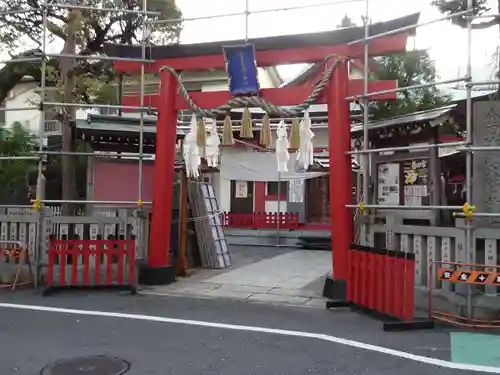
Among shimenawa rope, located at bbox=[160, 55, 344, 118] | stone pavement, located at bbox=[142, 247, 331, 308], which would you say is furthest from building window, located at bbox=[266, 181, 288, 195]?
shimenawa rope, located at bbox=[160, 55, 344, 118]

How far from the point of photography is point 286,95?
9.52 meters

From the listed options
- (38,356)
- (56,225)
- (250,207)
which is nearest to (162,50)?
(56,225)

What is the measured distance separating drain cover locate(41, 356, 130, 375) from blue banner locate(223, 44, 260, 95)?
5477 mm

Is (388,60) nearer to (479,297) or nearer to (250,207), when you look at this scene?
(250,207)

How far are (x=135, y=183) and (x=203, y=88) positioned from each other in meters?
10.1

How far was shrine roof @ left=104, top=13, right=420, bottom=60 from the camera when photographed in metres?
8.59

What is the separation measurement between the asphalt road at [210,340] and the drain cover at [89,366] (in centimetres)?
10

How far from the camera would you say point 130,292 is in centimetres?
933

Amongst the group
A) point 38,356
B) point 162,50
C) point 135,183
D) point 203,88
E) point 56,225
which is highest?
point 203,88

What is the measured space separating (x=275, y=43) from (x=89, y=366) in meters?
6.51

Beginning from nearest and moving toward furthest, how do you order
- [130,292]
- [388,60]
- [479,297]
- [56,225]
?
1. [479,297]
2. [130,292]
3. [56,225]
4. [388,60]

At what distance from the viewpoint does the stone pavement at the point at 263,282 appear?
9234 millimetres

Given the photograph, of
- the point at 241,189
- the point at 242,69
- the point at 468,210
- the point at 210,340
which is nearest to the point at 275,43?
the point at 242,69

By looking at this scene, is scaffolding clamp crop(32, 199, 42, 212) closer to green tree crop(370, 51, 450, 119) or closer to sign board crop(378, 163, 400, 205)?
sign board crop(378, 163, 400, 205)
